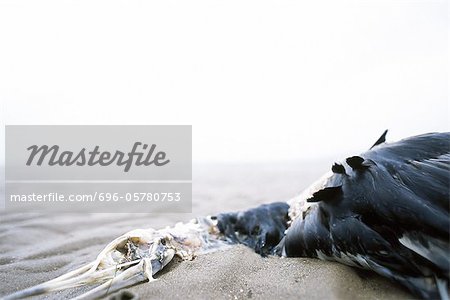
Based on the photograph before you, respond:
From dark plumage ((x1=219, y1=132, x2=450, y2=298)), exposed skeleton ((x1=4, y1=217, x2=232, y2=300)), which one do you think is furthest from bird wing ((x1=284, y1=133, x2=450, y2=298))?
exposed skeleton ((x1=4, y1=217, x2=232, y2=300))

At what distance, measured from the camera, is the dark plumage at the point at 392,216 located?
4.73ft

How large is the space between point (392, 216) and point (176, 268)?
119 cm

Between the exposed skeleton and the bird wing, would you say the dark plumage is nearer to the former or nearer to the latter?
the bird wing

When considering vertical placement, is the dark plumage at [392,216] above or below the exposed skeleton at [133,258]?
above

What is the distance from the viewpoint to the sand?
1.62 meters

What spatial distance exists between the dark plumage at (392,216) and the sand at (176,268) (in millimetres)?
92

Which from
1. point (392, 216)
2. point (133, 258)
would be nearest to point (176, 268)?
point (133, 258)

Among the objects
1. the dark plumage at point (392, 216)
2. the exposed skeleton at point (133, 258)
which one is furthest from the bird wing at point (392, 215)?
the exposed skeleton at point (133, 258)

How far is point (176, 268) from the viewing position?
2.07 meters

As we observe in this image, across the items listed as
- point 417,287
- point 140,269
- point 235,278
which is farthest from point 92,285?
point 417,287

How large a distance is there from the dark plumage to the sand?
0.09 m

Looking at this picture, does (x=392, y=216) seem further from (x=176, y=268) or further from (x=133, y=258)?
(x=133, y=258)

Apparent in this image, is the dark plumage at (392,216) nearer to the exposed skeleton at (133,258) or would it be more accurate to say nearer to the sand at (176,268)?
the sand at (176,268)

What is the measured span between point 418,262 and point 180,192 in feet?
14.0
